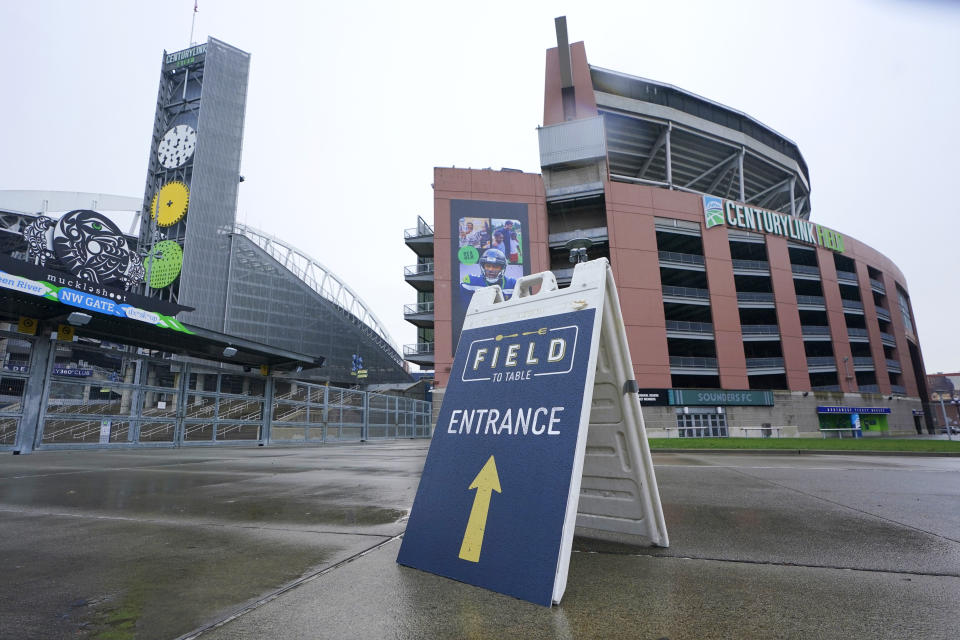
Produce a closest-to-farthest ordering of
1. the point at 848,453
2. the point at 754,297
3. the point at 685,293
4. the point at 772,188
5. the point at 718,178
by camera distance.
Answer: the point at 848,453, the point at 685,293, the point at 754,297, the point at 718,178, the point at 772,188

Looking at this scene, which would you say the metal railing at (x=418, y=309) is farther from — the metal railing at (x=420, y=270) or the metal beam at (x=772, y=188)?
the metal beam at (x=772, y=188)

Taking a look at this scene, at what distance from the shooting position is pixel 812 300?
41.6 meters

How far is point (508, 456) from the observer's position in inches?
96.0

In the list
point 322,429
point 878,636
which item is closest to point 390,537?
point 878,636

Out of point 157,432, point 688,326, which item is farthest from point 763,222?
point 157,432

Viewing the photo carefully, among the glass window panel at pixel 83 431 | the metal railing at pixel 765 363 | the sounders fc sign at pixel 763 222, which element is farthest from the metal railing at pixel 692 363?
the glass window panel at pixel 83 431

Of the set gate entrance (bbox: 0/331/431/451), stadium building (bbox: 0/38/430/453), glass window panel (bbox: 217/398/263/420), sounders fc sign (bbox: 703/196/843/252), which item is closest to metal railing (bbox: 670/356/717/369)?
sounders fc sign (bbox: 703/196/843/252)

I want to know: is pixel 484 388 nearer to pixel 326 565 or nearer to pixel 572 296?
pixel 572 296

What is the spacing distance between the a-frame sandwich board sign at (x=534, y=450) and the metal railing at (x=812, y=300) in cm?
4715

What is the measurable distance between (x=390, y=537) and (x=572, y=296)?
2052 mm

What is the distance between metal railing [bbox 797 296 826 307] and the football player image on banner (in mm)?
25396

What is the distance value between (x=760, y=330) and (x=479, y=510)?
143 feet

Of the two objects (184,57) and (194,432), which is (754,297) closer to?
(194,432)

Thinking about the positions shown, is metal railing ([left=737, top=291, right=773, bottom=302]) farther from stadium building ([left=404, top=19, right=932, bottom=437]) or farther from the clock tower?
the clock tower
